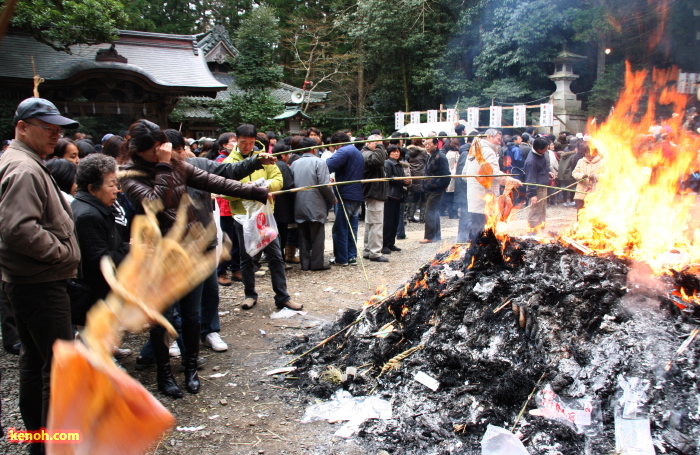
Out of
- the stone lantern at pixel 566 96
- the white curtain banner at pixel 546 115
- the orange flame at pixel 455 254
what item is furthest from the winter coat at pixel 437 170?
the stone lantern at pixel 566 96

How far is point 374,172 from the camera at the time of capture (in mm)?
9227

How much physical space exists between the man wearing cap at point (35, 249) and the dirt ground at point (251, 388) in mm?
861

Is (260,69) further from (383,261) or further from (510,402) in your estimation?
(510,402)

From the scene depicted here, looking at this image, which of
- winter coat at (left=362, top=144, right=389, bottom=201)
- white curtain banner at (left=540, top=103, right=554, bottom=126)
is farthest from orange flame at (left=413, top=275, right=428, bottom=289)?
white curtain banner at (left=540, top=103, right=554, bottom=126)

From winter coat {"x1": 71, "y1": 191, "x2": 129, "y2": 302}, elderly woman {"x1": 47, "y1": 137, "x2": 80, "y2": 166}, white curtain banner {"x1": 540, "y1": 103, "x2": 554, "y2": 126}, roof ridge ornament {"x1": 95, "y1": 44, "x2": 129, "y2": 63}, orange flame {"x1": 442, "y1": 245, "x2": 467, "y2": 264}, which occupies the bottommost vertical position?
orange flame {"x1": 442, "y1": 245, "x2": 467, "y2": 264}

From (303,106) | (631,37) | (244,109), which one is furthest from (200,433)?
(303,106)

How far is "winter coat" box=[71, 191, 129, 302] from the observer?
3883mm

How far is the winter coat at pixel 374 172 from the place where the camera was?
9109 mm

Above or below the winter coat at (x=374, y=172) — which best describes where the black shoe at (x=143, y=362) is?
below

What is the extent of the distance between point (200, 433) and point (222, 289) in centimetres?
409

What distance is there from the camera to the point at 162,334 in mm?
4355

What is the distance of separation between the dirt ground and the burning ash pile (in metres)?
0.36

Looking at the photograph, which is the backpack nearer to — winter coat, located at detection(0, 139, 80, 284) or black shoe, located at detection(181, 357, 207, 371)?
black shoe, located at detection(181, 357, 207, 371)

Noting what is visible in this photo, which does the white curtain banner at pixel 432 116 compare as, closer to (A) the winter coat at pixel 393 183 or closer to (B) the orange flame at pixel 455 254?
(A) the winter coat at pixel 393 183
